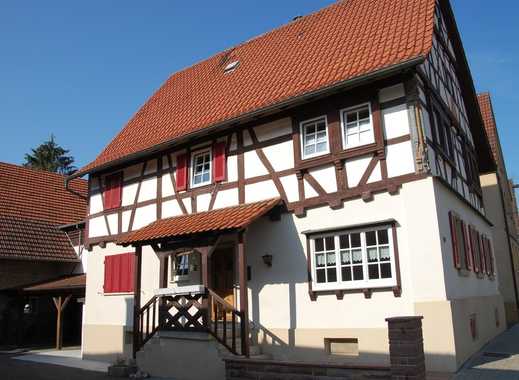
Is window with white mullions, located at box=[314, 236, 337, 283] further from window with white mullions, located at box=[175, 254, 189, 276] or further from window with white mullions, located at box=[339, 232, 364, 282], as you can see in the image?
window with white mullions, located at box=[175, 254, 189, 276]

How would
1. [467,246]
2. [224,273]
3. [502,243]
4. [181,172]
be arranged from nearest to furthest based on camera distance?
[467,246]
[224,273]
[181,172]
[502,243]

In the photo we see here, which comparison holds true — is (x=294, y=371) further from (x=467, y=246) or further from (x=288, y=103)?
(x=467, y=246)

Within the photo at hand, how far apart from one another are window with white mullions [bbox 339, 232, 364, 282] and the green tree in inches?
1742

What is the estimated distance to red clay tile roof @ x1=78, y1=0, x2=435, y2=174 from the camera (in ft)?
36.1

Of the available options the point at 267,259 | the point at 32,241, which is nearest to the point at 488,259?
the point at 267,259

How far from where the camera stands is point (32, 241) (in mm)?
Answer: 20156

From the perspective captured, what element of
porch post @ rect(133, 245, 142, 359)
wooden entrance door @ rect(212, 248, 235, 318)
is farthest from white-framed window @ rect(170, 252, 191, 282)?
porch post @ rect(133, 245, 142, 359)

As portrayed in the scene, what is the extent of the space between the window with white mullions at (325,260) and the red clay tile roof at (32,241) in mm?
13291

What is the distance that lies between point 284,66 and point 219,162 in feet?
10.8

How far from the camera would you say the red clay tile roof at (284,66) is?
10992mm

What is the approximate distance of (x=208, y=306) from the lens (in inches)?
412

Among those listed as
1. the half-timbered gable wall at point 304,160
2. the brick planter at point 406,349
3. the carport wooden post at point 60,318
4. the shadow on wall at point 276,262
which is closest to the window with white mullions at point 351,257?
the half-timbered gable wall at point 304,160

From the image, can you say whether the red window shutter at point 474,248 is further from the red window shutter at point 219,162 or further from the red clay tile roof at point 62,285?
the red clay tile roof at point 62,285

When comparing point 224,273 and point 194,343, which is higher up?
point 224,273
